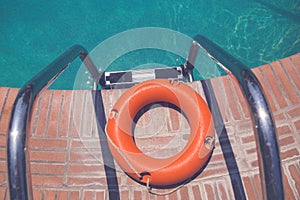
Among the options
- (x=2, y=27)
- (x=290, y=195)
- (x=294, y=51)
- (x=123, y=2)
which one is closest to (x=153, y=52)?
(x=123, y=2)

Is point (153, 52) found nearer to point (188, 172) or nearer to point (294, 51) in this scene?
point (294, 51)

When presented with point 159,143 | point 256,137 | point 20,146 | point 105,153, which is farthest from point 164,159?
point 20,146

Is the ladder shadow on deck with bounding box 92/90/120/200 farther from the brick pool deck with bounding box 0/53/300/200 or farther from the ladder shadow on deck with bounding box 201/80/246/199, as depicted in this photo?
the ladder shadow on deck with bounding box 201/80/246/199

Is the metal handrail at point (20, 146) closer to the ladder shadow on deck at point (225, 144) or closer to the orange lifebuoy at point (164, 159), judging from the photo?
the orange lifebuoy at point (164, 159)

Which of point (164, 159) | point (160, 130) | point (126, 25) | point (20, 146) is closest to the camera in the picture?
point (20, 146)

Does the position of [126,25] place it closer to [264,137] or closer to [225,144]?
[225,144]

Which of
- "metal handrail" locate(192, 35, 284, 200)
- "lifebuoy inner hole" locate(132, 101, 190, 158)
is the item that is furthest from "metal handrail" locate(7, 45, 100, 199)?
"lifebuoy inner hole" locate(132, 101, 190, 158)
